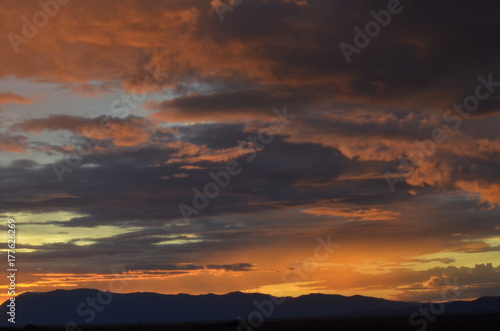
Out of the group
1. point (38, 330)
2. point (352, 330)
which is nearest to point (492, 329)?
point (352, 330)

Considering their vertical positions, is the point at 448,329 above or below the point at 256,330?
below

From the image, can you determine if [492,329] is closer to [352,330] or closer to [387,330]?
[387,330]

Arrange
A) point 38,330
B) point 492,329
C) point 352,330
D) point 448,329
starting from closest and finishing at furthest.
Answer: point 492,329
point 448,329
point 352,330
point 38,330

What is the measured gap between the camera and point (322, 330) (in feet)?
275

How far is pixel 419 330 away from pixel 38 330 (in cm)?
6569

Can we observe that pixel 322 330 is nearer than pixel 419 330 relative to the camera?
No

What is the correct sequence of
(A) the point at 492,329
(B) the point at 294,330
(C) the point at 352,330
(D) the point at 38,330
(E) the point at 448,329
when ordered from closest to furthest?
1. (A) the point at 492,329
2. (E) the point at 448,329
3. (C) the point at 352,330
4. (B) the point at 294,330
5. (D) the point at 38,330

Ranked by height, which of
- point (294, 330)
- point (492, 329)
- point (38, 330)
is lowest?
point (492, 329)

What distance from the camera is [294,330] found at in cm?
8688

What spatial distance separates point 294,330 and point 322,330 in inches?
191

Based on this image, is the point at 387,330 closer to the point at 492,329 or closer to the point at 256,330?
the point at 492,329

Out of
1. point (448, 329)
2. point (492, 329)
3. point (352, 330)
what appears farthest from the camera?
point (352, 330)

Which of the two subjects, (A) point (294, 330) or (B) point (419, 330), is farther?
(A) point (294, 330)

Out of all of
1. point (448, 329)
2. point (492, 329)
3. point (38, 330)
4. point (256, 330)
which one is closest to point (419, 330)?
point (448, 329)
